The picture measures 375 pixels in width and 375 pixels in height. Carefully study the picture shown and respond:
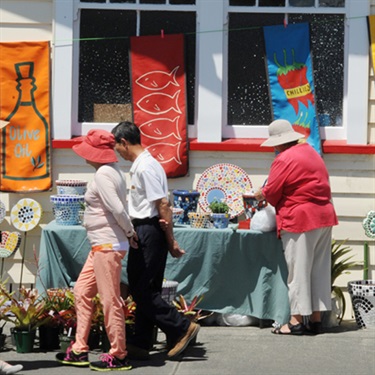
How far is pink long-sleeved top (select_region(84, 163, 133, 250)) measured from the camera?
25.0ft

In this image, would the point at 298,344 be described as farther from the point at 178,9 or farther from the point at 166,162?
the point at 178,9

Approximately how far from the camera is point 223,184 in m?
9.87

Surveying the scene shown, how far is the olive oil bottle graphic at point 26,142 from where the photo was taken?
33.0 ft

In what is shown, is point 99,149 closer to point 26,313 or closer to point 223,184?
point 26,313

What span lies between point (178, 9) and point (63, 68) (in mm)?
1172

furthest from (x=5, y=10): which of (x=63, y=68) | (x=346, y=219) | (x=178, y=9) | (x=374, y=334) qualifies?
(x=374, y=334)

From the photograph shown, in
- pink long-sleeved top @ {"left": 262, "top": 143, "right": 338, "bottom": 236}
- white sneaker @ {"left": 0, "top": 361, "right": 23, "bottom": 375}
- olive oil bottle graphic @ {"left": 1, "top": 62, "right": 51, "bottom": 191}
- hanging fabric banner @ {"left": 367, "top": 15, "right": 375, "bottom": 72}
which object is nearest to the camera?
white sneaker @ {"left": 0, "top": 361, "right": 23, "bottom": 375}

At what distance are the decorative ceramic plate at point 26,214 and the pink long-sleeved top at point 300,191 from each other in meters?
2.23

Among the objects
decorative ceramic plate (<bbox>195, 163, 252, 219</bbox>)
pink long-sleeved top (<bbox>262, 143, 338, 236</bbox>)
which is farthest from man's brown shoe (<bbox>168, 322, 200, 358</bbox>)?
decorative ceramic plate (<bbox>195, 163, 252, 219</bbox>)

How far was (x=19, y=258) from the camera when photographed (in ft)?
33.3

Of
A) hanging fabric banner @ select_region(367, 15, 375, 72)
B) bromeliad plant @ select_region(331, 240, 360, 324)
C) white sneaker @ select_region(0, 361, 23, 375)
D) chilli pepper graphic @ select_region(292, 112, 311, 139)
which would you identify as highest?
hanging fabric banner @ select_region(367, 15, 375, 72)

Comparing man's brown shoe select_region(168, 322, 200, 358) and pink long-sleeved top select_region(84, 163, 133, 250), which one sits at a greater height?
pink long-sleeved top select_region(84, 163, 133, 250)

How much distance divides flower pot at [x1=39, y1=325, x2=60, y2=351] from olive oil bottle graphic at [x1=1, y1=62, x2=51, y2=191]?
6.33 ft

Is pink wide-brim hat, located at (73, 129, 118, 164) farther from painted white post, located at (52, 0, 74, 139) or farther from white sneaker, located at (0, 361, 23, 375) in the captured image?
painted white post, located at (52, 0, 74, 139)
